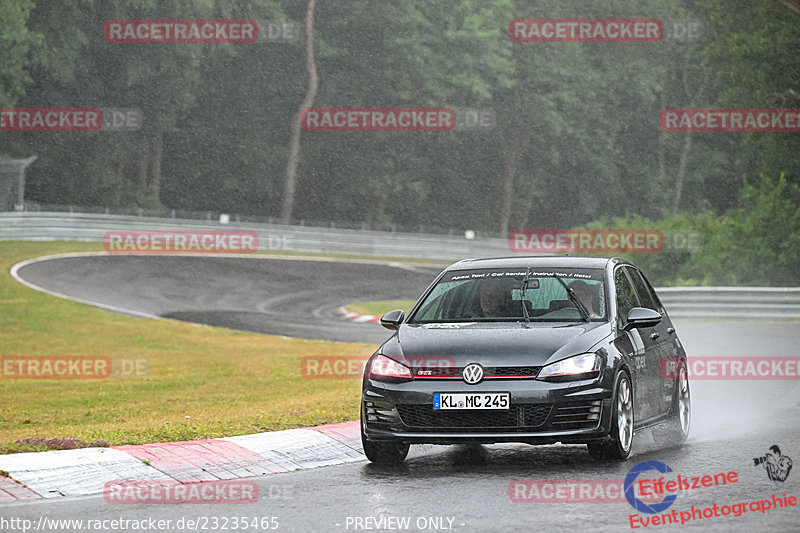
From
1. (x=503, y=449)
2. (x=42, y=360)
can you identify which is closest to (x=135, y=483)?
(x=503, y=449)

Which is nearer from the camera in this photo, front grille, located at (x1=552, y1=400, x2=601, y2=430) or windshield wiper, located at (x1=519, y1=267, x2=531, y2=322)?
front grille, located at (x1=552, y1=400, x2=601, y2=430)

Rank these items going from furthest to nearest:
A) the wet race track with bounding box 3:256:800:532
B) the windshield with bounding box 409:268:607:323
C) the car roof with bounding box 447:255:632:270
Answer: the car roof with bounding box 447:255:632:270 < the windshield with bounding box 409:268:607:323 < the wet race track with bounding box 3:256:800:532

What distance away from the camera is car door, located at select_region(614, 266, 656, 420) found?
972cm

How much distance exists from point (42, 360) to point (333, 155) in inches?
2047

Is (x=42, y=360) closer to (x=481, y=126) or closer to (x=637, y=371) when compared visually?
(x=637, y=371)

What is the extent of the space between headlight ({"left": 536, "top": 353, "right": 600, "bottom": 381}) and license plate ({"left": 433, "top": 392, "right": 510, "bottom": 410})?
31 cm

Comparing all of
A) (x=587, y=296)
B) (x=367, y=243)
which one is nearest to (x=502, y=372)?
(x=587, y=296)

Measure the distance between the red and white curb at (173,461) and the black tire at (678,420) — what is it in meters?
2.65

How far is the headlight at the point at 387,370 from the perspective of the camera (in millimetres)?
9062

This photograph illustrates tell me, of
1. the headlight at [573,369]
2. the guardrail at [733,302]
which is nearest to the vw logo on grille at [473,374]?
the headlight at [573,369]

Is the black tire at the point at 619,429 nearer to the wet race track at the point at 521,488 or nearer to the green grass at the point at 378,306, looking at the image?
the wet race track at the point at 521,488

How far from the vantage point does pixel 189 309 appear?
103ft

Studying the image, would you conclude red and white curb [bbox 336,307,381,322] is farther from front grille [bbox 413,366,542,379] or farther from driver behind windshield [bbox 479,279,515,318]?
front grille [bbox 413,366,542,379]

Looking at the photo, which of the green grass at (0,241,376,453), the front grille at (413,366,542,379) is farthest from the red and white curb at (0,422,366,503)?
the front grille at (413,366,542,379)
